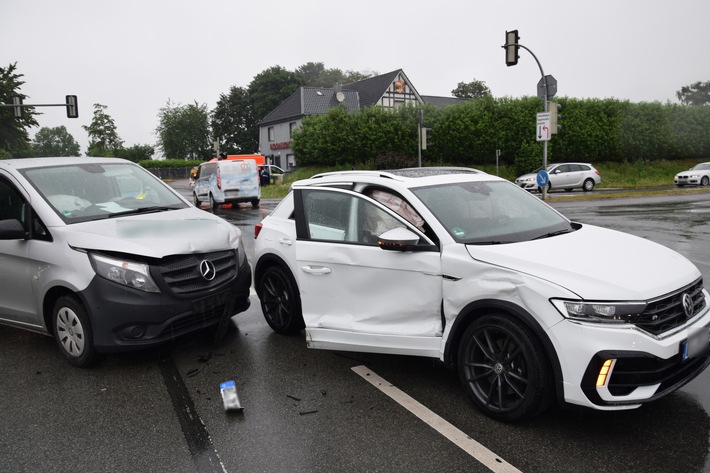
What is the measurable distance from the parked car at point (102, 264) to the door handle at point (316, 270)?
2.96 feet

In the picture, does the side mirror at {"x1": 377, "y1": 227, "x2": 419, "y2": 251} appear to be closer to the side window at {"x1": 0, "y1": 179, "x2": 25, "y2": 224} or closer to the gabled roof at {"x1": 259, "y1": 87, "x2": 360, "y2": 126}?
the side window at {"x1": 0, "y1": 179, "x2": 25, "y2": 224}

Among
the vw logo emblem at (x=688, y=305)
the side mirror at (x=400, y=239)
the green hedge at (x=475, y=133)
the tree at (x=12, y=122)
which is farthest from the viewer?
the tree at (x=12, y=122)

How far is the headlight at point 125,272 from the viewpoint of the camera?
15.1 ft

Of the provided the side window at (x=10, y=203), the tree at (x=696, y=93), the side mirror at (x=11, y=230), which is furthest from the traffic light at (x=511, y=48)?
the tree at (x=696, y=93)

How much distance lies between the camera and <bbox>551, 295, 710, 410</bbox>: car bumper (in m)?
3.17

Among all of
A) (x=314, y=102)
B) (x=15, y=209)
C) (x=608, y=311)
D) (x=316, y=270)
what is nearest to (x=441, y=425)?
(x=608, y=311)

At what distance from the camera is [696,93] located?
4739 inches

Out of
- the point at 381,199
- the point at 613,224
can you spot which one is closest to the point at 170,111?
the point at 613,224

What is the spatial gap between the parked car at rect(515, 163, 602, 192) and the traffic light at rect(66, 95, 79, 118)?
2396 cm

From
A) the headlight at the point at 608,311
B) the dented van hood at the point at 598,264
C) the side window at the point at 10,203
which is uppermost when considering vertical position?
the side window at the point at 10,203

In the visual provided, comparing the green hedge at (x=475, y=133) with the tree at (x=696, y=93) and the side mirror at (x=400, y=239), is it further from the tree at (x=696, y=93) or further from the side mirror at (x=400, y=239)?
the tree at (x=696, y=93)

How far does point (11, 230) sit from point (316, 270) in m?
2.71

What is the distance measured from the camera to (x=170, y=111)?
89062mm

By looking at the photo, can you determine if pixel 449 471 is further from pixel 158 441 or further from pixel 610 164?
pixel 610 164
